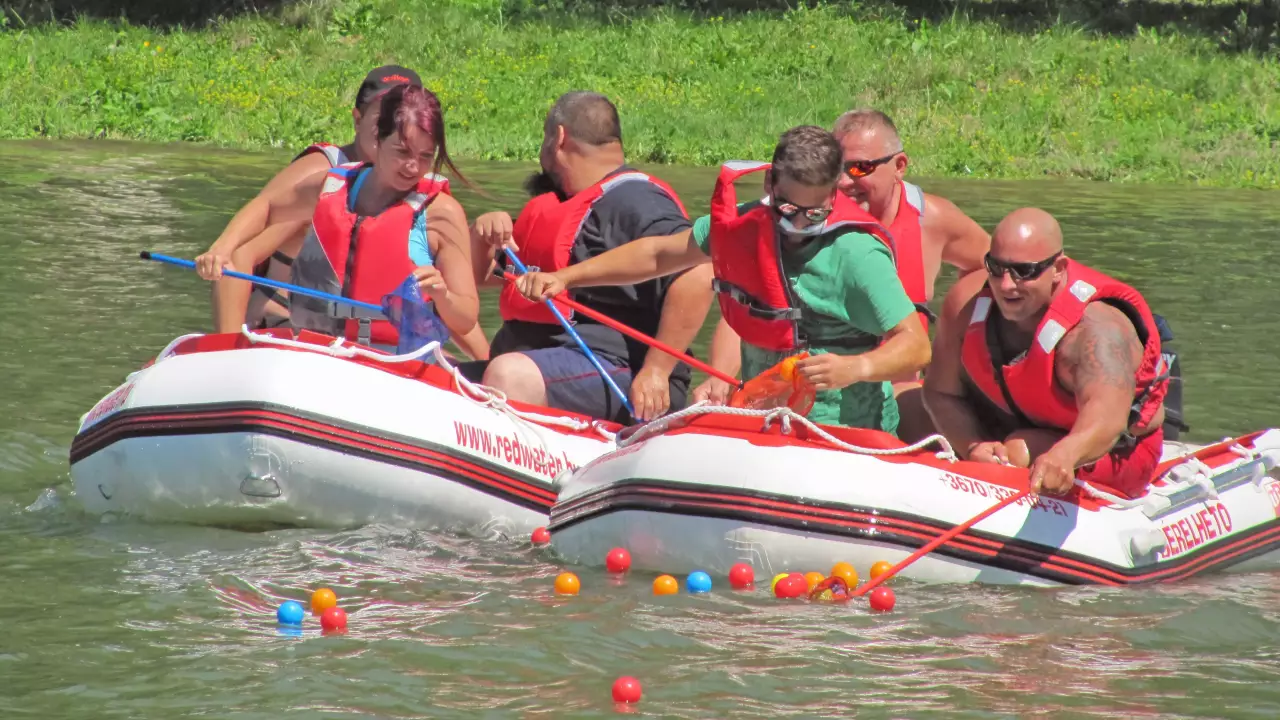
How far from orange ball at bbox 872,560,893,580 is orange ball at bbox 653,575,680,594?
0.57 meters

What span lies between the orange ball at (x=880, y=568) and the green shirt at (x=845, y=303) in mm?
523

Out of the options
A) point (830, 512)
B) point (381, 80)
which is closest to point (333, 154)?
point (381, 80)

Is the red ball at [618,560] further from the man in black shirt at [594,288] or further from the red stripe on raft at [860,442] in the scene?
the man in black shirt at [594,288]

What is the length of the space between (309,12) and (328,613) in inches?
689

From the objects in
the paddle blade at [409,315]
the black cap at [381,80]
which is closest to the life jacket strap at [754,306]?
the paddle blade at [409,315]

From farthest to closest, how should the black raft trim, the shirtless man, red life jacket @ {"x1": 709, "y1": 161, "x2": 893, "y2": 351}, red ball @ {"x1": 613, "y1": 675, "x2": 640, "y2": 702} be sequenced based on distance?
1. the shirtless man
2. the black raft trim
3. red life jacket @ {"x1": 709, "y1": 161, "x2": 893, "y2": 351}
4. red ball @ {"x1": 613, "y1": 675, "x2": 640, "y2": 702}

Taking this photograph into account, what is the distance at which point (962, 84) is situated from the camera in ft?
62.4

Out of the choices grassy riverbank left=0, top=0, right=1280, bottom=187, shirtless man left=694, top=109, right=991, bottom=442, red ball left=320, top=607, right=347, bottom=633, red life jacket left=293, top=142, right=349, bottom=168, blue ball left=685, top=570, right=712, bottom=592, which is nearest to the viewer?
red ball left=320, top=607, right=347, bottom=633

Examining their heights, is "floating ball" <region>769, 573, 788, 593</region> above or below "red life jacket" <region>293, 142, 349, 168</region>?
below

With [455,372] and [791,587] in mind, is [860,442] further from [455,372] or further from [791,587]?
[455,372]

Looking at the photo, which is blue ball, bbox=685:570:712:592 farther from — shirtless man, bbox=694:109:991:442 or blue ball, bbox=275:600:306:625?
blue ball, bbox=275:600:306:625

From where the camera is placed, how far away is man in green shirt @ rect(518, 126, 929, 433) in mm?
5188

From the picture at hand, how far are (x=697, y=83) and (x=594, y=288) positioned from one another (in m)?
13.4

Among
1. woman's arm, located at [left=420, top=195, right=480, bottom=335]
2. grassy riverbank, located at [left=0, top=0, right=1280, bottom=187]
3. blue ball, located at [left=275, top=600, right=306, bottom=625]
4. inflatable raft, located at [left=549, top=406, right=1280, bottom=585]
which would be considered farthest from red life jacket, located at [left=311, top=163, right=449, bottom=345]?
grassy riverbank, located at [left=0, top=0, right=1280, bottom=187]
